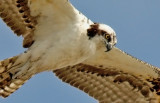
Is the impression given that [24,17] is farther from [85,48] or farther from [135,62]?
[135,62]

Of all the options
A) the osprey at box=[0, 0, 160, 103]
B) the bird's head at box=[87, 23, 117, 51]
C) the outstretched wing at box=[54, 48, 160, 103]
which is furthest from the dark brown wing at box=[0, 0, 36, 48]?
the outstretched wing at box=[54, 48, 160, 103]

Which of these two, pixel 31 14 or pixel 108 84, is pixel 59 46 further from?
pixel 108 84

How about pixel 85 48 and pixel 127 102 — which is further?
pixel 127 102

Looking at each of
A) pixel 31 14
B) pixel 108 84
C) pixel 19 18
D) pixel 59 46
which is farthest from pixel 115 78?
pixel 19 18

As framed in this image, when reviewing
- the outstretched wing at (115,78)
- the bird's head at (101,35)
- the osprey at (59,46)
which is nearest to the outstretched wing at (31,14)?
the osprey at (59,46)

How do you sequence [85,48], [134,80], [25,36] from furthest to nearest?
[134,80], [25,36], [85,48]

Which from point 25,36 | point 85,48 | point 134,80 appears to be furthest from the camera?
point 134,80

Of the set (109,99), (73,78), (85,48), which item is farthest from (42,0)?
(109,99)
